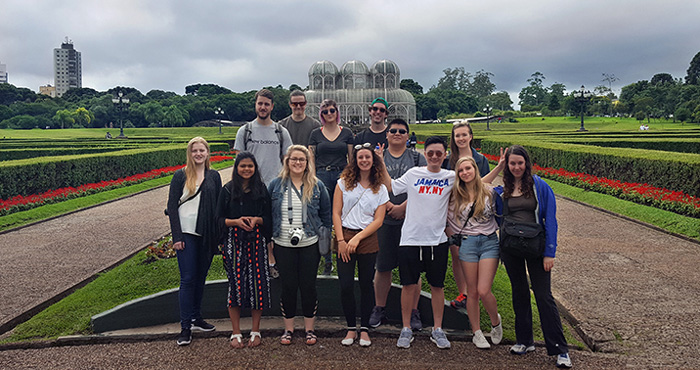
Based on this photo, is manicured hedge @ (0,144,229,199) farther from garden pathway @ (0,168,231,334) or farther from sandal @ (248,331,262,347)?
sandal @ (248,331,262,347)

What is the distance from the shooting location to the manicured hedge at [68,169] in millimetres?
11795

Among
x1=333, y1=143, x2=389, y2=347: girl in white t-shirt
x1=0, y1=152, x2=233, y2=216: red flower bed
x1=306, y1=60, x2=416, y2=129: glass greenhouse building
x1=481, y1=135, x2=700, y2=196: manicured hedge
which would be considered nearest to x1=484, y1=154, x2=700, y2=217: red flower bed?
x1=481, y1=135, x2=700, y2=196: manicured hedge

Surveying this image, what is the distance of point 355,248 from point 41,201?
421 inches

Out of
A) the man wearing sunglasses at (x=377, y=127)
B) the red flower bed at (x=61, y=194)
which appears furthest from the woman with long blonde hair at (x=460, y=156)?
the red flower bed at (x=61, y=194)

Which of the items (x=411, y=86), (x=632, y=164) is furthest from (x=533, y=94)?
(x=632, y=164)

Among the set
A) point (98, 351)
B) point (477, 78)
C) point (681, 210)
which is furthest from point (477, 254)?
point (477, 78)

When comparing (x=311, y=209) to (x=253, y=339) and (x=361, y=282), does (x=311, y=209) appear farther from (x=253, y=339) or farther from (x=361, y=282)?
(x=253, y=339)

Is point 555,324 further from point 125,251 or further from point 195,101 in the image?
point 195,101

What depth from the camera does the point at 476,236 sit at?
3953 mm

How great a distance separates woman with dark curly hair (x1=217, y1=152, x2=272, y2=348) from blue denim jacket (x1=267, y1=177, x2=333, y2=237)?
0.19ft

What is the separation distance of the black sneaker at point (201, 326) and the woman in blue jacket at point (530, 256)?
259 cm

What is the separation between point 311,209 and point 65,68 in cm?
22003

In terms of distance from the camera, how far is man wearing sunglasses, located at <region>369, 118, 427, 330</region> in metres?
4.25

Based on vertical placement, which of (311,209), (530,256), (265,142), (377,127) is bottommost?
(530,256)
